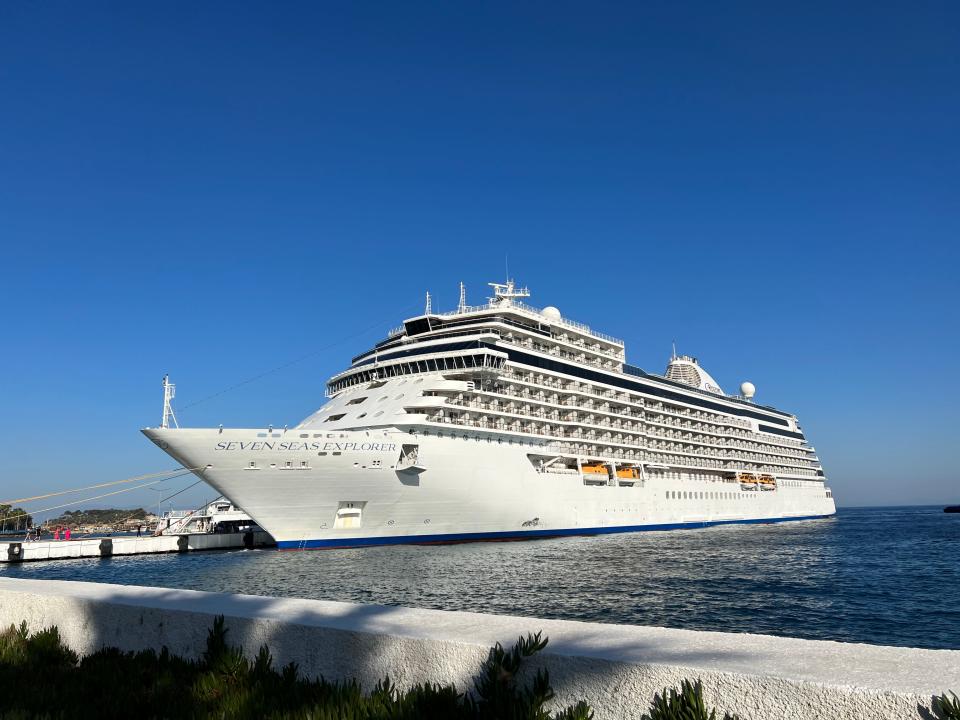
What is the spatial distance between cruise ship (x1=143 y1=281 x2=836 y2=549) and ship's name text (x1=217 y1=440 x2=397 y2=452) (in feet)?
0.19

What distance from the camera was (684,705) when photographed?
397 cm

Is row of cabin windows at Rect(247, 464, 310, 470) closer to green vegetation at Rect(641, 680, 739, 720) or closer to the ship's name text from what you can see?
the ship's name text

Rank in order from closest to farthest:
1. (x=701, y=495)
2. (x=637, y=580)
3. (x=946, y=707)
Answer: (x=946, y=707), (x=637, y=580), (x=701, y=495)

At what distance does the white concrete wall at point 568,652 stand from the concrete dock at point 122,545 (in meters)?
46.3

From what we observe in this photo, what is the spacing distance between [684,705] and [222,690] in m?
3.73

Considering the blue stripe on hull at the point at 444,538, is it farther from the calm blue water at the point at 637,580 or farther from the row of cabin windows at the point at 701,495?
the row of cabin windows at the point at 701,495

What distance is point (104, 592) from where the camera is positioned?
8273 millimetres

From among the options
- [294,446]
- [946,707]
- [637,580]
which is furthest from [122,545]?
[946,707]

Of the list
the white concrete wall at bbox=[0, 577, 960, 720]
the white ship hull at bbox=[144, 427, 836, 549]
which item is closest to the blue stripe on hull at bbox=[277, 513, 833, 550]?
the white ship hull at bbox=[144, 427, 836, 549]

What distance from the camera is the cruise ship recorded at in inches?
1382

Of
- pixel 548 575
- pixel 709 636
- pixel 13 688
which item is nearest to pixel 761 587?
pixel 548 575

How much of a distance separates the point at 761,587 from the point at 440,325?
3102 centimetres

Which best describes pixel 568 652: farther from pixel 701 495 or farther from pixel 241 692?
pixel 701 495

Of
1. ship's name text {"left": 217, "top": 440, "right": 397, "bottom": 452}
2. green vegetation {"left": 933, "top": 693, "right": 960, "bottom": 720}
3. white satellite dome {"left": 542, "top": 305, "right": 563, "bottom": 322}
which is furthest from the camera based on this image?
white satellite dome {"left": 542, "top": 305, "right": 563, "bottom": 322}
